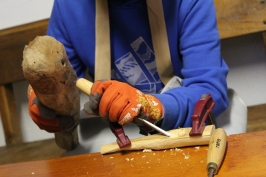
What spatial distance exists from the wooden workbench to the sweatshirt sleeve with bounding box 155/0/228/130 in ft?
0.55

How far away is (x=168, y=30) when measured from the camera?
88 cm

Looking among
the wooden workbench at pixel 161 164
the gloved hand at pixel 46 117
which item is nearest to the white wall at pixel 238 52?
the gloved hand at pixel 46 117

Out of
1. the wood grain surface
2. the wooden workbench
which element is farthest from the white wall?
the wooden workbench

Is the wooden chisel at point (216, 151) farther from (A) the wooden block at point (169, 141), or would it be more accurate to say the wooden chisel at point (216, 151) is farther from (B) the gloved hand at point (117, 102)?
(B) the gloved hand at point (117, 102)

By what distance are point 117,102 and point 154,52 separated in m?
0.30

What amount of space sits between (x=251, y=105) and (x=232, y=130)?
0.43m

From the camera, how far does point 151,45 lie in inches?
35.7

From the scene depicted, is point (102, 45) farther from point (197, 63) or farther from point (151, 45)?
A: point (197, 63)

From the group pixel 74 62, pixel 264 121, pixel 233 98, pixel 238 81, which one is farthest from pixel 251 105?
pixel 74 62

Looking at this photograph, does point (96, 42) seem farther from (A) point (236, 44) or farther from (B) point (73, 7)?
(A) point (236, 44)

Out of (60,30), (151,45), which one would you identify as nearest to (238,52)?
(151,45)

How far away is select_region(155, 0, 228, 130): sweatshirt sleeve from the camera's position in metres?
0.78

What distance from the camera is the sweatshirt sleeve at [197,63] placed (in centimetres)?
78

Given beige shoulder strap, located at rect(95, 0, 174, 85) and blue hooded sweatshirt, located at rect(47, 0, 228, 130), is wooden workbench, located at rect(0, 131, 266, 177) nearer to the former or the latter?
blue hooded sweatshirt, located at rect(47, 0, 228, 130)
